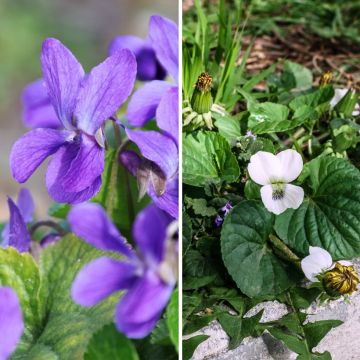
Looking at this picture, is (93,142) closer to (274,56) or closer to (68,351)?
(68,351)

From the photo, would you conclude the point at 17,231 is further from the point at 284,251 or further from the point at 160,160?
the point at 284,251

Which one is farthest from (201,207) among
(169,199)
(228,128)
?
(169,199)

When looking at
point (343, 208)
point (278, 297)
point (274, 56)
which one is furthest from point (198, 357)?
point (274, 56)

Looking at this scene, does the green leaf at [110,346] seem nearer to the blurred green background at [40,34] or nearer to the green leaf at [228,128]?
the blurred green background at [40,34]

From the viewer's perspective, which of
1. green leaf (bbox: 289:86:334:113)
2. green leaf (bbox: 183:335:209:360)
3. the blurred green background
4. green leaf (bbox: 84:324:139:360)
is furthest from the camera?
green leaf (bbox: 289:86:334:113)

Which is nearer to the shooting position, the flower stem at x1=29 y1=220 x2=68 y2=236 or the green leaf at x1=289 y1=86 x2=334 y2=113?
the flower stem at x1=29 y1=220 x2=68 y2=236

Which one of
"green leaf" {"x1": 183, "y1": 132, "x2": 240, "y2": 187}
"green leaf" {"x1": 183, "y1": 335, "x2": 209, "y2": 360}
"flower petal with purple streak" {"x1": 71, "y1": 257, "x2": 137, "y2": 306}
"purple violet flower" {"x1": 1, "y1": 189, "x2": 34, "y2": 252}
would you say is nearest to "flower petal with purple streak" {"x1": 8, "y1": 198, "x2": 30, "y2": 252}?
"purple violet flower" {"x1": 1, "y1": 189, "x2": 34, "y2": 252}

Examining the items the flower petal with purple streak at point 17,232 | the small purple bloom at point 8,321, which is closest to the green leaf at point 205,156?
the flower petal with purple streak at point 17,232

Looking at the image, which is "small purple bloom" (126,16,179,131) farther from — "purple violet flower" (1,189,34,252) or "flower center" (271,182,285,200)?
"flower center" (271,182,285,200)
